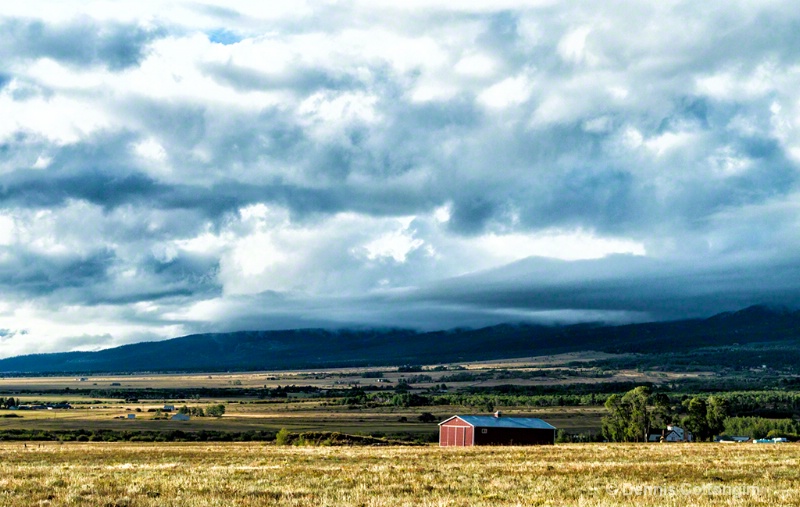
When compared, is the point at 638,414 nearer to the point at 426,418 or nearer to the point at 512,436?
the point at 512,436

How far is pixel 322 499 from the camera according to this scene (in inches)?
1133

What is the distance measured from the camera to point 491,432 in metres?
88.9

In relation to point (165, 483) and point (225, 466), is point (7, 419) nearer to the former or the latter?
point (225, 466)

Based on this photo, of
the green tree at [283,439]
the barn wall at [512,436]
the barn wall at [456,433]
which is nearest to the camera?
the green tree at [283,439]

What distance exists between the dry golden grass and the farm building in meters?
34.9

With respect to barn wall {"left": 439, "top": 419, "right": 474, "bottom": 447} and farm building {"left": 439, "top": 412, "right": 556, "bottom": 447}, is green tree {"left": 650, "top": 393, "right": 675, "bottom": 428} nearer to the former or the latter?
farm building {"left": 439, "top": 412, "right": 556, "bottom": 447}

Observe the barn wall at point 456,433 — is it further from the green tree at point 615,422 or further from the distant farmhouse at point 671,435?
the distant farmhouse at point 671,435

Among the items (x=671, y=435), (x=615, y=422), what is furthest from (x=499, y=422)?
(x=671, y=435)

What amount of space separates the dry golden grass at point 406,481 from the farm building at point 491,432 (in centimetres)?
3485

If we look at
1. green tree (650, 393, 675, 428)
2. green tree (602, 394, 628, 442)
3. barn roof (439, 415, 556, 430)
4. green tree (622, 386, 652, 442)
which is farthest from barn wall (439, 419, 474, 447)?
green tree (650, 393, 675, 428)

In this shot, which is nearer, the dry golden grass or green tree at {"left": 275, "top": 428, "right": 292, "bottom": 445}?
the dry golden grass

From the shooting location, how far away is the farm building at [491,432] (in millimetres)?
87562

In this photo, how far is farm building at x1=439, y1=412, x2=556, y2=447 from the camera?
87562 millimetres

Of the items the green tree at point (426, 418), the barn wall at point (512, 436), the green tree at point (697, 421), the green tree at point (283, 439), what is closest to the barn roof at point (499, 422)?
the barn wall at point (512, 436)
